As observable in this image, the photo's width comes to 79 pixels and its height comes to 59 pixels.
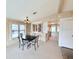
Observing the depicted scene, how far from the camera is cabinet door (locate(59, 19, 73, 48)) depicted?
19.5 feet

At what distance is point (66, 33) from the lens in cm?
613

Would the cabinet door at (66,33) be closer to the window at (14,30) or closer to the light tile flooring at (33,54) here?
the light tile flooring at (33,54)

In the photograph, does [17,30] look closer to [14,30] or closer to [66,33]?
[14,30]

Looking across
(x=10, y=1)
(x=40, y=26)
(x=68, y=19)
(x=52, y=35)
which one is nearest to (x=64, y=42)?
(x=68, y=19)

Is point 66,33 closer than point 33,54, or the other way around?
point 33,54

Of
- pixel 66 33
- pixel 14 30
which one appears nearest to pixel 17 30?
pixel 14 30

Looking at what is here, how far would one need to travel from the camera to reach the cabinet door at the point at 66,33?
5949mm

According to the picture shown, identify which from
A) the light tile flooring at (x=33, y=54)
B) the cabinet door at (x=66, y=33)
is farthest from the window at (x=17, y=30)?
the cabinet door at (x=66, y=33)

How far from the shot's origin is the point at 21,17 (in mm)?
6324

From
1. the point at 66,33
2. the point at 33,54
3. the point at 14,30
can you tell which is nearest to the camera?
the point at 33,54

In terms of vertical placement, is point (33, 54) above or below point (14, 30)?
below

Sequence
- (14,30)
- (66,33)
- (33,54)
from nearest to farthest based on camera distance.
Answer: (33,54) → (66,33) → (14,30)

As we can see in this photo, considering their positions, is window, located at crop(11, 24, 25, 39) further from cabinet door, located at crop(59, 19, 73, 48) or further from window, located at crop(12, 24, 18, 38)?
cabinet door, located at crop(59, 19, 73, 48)
